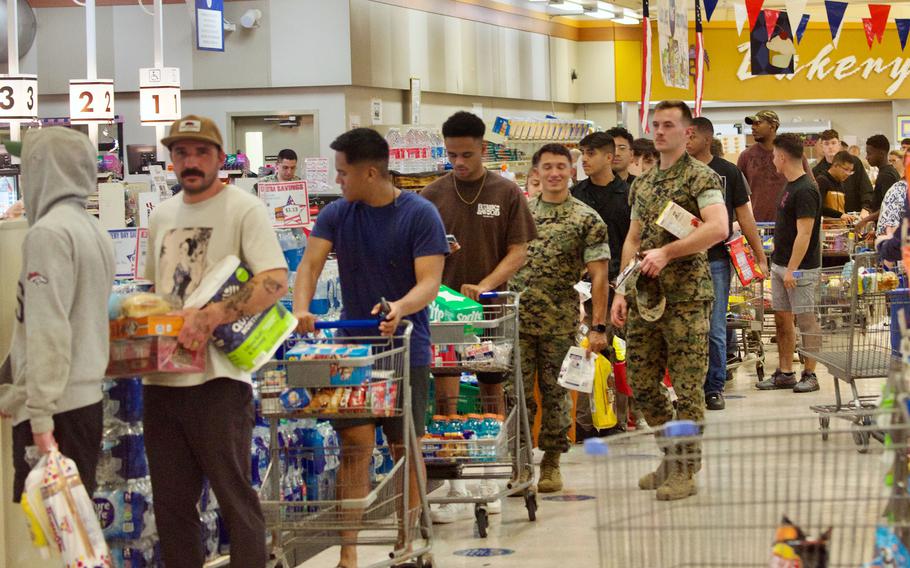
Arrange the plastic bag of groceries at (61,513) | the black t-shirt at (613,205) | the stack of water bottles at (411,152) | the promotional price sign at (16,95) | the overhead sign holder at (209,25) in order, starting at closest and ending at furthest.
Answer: the plastic bag of groceries at (61,513) < the black t-shirt at (613,205) < the stack of water bottles at (411,152) < the promotional price sign at (16,95) < the overhead sign holder at (209,25)

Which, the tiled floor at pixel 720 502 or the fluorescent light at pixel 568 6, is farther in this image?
the fluorescent light at pixel 568 6

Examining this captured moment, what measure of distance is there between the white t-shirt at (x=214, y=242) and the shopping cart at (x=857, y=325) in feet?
12.8

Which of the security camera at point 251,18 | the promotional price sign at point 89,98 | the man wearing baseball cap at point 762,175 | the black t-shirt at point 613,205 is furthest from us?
the security camera at point 251,18

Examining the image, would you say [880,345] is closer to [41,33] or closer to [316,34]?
[316,34]

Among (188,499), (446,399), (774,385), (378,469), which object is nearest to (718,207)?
(446,399)

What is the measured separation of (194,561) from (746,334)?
8.28 meters

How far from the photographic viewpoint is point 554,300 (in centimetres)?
661

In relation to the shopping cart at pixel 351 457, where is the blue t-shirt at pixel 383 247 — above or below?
above

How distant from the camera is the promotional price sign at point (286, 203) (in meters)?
7.13

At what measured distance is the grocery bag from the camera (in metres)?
6.36

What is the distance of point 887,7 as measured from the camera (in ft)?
60.6

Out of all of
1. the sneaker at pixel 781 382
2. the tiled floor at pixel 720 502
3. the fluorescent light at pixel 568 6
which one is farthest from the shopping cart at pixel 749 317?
the fluorescent light at pixel 568 6

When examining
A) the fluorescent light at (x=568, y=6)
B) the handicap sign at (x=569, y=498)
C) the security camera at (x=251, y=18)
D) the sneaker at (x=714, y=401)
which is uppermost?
the fluorescent light at (x=568, y=6)

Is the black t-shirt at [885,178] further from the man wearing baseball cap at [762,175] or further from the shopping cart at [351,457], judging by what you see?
the shopping cart at [351,457]
